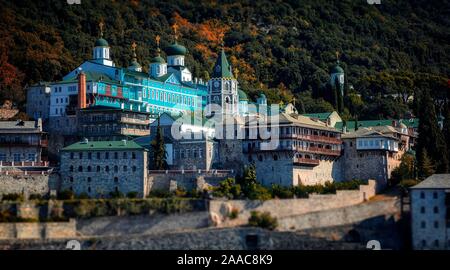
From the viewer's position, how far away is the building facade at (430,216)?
9119cm

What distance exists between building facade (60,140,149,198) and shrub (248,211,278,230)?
1054cm

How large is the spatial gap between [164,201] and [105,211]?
474cm

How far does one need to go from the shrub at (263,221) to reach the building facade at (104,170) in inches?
415

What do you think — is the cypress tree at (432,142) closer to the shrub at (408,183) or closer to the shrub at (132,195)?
the shrub at (408,183)

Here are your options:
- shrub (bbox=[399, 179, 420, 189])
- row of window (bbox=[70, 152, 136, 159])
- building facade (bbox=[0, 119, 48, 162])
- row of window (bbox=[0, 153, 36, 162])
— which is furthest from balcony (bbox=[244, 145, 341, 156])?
row of window (bbox=[0, 153, 36, 162])

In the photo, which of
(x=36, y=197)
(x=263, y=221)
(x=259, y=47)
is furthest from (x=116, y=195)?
(x=259, y=47)

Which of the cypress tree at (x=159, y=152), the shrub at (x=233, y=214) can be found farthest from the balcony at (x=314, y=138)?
the shrub at (x=233, y=214)

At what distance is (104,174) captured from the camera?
99.3 m

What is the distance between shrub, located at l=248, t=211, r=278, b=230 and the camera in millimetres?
92000

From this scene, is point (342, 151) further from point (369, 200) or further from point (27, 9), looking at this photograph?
point (27, 9)

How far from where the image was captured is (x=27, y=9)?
166 metres

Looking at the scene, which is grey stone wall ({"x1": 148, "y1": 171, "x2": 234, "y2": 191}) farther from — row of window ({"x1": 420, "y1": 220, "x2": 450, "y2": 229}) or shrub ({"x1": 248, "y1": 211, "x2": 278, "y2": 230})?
row of window ({"x1": 420, "y1": 220, "x2": 450, "y2": 229})

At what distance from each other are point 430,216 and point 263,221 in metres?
13.0
